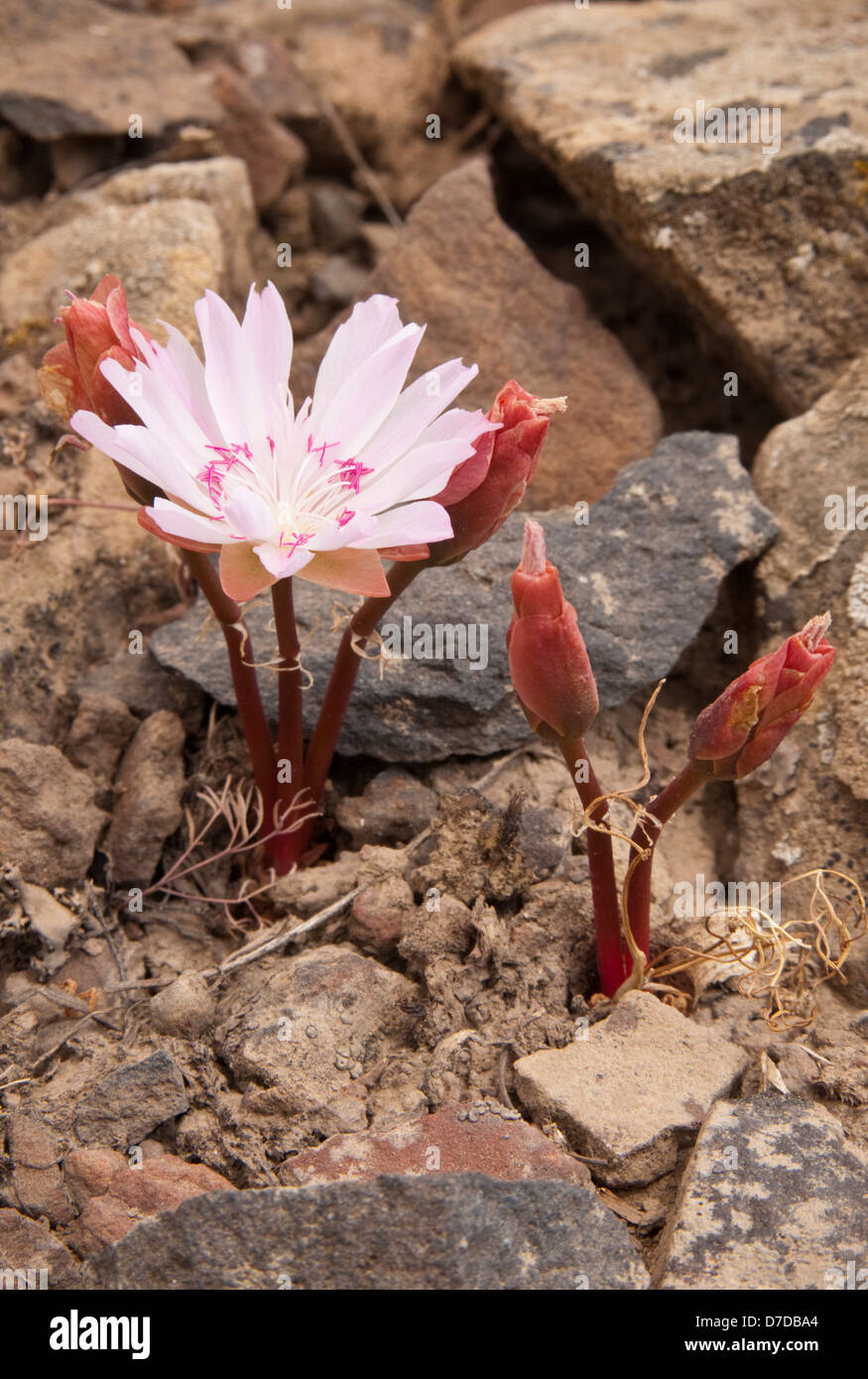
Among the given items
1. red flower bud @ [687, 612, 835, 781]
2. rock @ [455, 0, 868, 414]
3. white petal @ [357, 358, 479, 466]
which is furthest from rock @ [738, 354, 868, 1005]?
white petal @ [357, 358, 479, 466]

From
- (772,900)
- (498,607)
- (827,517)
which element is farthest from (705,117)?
(772,900)

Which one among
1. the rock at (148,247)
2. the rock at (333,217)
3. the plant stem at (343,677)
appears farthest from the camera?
the rock at (333,217)

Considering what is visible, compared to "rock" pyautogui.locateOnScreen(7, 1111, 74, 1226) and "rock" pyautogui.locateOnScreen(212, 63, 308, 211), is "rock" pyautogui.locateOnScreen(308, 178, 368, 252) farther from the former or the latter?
"rock" pyautogui.locateOnScreen(7, 1111, 74, 1226)

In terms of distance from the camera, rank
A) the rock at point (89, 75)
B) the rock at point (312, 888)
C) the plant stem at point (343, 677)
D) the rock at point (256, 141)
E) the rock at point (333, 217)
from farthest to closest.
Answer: the rock at point (333, 217) → the rock at point (256, 141) → the rock at point (89, 75) → the rock at point (312, 888) → the plant stem at point (343, 677)

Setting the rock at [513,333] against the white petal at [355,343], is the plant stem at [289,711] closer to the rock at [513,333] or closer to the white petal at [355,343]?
the white petal at [355,343]

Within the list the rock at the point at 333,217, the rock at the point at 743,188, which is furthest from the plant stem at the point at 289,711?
the rock at the point at 333,217

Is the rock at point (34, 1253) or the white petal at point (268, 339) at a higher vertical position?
the white petal at point (268, 339)
